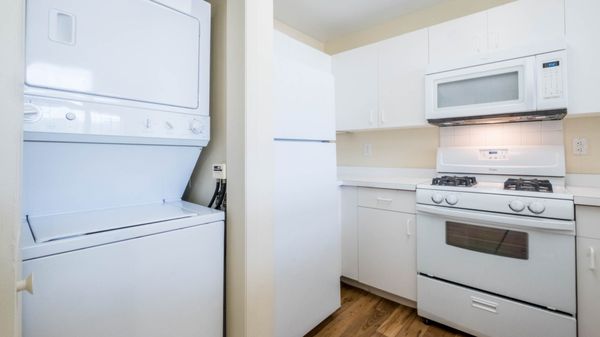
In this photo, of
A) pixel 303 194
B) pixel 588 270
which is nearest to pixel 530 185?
pixel 588 270

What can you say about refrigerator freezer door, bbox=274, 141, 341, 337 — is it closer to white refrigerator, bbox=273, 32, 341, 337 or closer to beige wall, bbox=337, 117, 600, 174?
white refrigerator, bbox=273, 32, 341, 337

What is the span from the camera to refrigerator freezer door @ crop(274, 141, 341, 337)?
1440 millimetres

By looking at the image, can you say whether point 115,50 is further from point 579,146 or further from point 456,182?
point 579,146

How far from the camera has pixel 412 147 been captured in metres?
2.46

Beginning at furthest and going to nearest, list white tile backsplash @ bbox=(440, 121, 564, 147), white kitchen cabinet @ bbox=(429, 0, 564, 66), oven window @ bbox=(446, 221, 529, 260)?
white tile backsplash @ bbox=(440, 121, 564, 147) < white kitchen cabinet @ bbox=(429, 0, 564, 66) < oven window @ bbox=(446, 221, 529, 260)

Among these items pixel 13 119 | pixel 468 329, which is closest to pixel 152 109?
pixel 13 119

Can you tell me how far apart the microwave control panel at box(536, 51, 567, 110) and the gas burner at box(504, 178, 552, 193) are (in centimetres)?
46

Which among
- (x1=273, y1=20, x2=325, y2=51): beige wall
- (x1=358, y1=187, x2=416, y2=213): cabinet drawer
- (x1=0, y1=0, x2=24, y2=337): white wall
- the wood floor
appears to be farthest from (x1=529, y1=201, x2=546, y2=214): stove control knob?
(x1=273, y1=20, x2=325, y2=51): beige wall

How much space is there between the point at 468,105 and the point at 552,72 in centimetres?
44

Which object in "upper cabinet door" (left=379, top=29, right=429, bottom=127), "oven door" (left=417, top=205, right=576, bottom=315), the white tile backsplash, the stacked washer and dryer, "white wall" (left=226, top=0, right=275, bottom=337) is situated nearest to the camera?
the stacked washer and dryer

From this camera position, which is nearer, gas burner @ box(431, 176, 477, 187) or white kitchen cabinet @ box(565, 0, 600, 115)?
white kitchen cabinet @ box(565, 0, 600, 115)

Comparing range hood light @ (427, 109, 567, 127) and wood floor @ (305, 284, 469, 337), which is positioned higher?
range hood light @ (427, 109, 567, 127)

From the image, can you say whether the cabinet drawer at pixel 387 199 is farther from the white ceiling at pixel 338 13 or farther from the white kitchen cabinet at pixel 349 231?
the white ceiling at pixel 338 13

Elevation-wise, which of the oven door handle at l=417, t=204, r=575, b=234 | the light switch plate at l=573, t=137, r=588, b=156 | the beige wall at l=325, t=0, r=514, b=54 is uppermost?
the beige wall at l=325, t=0, r=514, b=54
